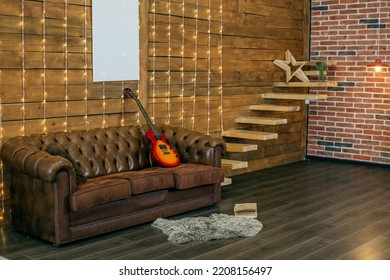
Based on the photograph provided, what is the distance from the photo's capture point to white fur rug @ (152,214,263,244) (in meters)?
4.69

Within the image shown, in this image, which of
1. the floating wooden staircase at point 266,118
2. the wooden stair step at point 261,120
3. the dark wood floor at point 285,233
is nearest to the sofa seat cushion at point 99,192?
the dark wood floor at point 285,233

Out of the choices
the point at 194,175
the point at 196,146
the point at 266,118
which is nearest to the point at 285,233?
the point at 194,175

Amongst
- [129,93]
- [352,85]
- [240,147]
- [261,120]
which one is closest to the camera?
[129,93]

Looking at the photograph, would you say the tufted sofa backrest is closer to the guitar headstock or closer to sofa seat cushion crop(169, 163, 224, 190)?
the guitar headstock

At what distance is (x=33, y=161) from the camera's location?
14.8 ft

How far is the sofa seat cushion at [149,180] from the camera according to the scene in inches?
194

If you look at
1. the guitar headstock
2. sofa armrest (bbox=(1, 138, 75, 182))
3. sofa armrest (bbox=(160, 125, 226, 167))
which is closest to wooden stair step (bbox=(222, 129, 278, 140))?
sofa armrest (bbox=(160, 125, 226, 167))

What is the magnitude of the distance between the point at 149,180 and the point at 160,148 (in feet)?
2.13

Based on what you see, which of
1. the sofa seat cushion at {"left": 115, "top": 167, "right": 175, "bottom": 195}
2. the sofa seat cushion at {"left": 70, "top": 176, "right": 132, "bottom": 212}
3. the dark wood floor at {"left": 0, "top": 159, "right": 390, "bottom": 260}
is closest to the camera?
the dark wood floor at {"left": 0, "top": 159, "right": 390, "bottom": 260}

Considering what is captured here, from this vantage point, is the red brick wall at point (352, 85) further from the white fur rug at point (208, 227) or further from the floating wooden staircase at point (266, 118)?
the white fur rug at point (208, 227)

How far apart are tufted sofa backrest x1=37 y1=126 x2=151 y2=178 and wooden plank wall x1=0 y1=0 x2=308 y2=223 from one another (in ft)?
0.84

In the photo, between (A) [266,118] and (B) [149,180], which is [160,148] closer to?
(B) [149,180]

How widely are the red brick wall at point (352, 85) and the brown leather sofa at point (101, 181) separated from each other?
10.5 feet

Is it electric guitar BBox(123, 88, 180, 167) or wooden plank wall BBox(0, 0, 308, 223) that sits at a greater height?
wooden plank wall BBox(0, 0, 308, 223)
